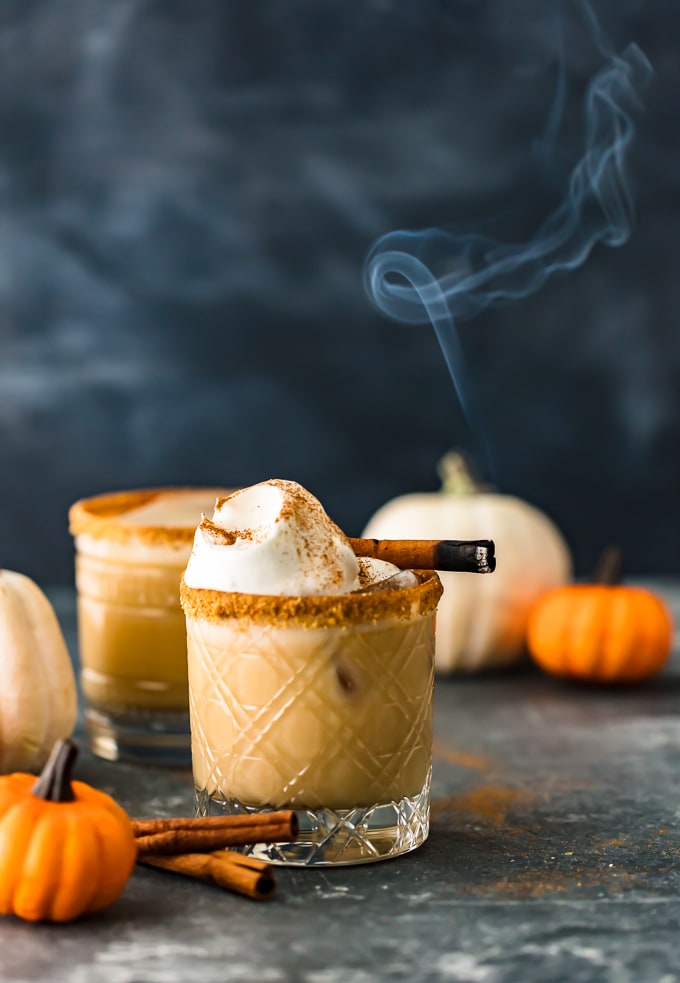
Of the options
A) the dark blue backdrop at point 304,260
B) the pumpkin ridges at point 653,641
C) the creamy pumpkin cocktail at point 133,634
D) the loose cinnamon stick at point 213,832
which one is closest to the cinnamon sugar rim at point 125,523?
the creamy pumpkin cocktail at point 133,634

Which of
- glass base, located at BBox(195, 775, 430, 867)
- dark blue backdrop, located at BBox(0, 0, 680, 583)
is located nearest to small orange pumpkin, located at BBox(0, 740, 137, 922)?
glass base, located at BBox(195, 775, 430, 867)

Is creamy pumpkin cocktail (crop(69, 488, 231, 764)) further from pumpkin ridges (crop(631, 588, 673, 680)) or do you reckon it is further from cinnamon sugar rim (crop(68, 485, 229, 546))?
pumpkin ridges (crop(631, 588, 673, 680))

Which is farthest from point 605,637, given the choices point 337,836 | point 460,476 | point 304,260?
point 304,260

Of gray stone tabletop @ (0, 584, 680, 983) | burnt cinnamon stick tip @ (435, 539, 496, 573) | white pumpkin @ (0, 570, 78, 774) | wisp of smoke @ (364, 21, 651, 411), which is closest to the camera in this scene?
gray stone tabletop @ (0, 584, 680, 983)

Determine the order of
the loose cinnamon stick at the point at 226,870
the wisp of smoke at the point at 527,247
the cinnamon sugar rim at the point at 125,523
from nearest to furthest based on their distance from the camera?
1. the loose cinnamon stick at the point at 226,870
2. the cinnamon sugar rim at the point at 125,523
3. the wisp of smoke at the point at 527,247

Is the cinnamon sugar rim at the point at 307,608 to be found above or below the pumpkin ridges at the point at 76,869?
above

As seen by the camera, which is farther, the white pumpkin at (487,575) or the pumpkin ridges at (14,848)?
the white pumpkin at (487,575)

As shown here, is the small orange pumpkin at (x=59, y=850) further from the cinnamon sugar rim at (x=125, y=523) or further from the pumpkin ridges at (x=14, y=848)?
the cinnamon sugar rim at (x=125, y=523)
